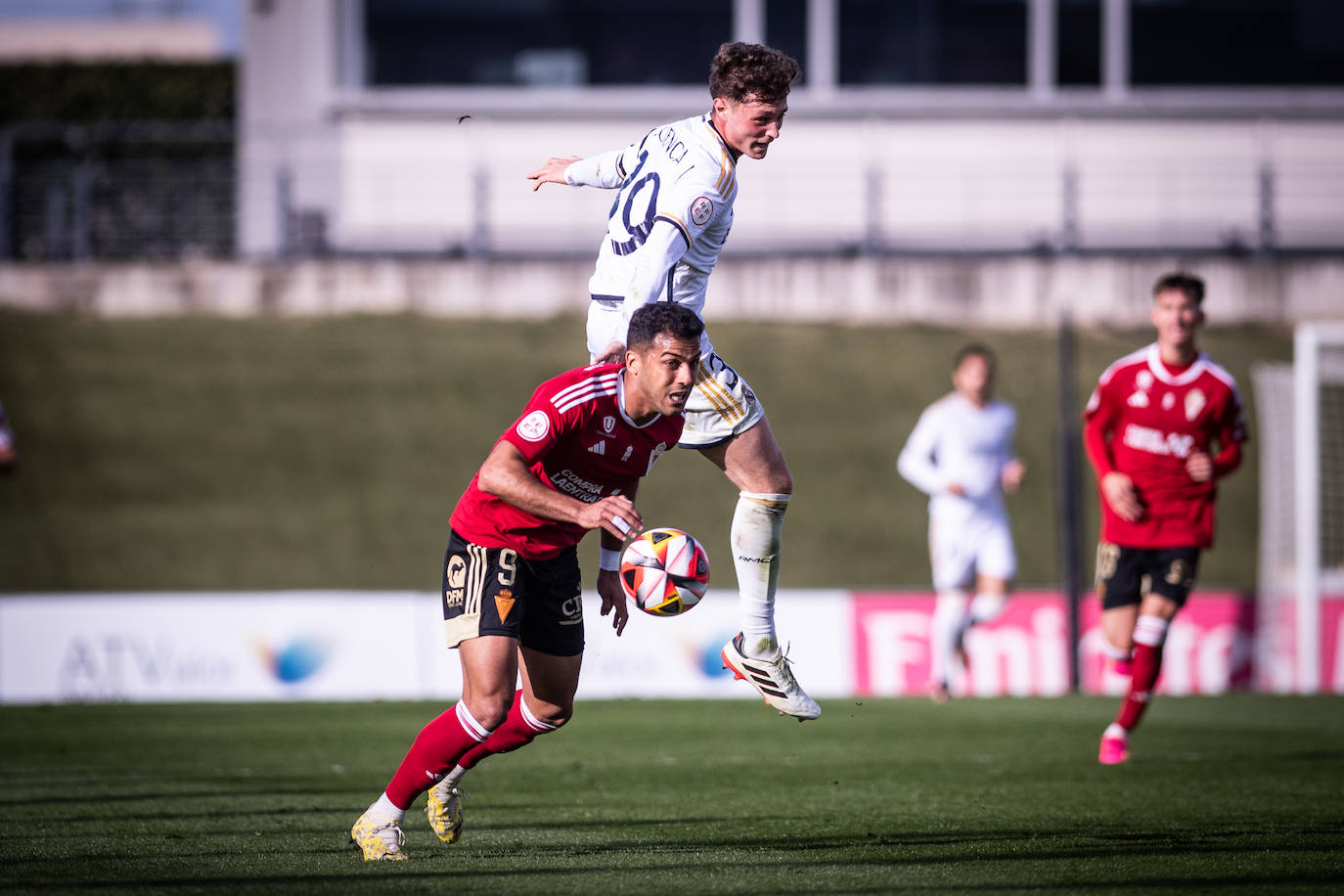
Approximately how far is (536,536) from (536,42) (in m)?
14.5

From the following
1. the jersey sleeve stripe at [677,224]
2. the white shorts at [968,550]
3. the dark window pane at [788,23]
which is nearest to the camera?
the jersey sleeve stripe at [677,224]

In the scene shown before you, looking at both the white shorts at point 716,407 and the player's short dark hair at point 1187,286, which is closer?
the white shorts at point 716,407

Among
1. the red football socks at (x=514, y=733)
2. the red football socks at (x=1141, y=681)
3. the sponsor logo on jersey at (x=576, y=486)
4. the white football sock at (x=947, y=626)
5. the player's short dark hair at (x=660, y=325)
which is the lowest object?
the white football sock at (x=947, y=626)

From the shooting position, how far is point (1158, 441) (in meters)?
8.43

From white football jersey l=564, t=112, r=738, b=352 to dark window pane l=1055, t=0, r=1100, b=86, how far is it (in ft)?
45.6

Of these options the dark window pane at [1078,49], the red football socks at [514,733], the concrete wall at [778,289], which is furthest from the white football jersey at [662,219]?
the dark window pane at [1078,49]

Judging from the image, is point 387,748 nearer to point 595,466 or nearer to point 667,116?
point 595,466

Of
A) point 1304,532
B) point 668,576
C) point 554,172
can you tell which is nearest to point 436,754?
point 668,576

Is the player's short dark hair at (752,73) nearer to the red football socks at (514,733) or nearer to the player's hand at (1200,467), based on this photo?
the red football socks at (514,733)

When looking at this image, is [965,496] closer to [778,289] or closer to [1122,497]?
[1122,497]

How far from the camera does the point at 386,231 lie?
60.2 ft

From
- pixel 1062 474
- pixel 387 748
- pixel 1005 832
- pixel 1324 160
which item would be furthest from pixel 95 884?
pixel 1324 160

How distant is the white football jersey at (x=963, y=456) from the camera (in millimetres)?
11867

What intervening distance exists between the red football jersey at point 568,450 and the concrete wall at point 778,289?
40.8 feet
